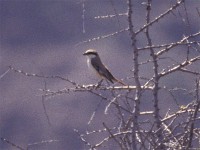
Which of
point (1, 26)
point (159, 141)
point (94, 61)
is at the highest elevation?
point (1, 26)

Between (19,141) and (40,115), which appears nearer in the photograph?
(19,141)

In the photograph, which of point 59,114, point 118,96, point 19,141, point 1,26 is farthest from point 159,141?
point 1,26

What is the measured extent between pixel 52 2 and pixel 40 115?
10.0m

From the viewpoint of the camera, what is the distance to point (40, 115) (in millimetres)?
21672

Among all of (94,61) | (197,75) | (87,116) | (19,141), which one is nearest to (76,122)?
(87,116)

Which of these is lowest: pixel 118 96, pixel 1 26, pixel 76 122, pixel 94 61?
pixel 118 96

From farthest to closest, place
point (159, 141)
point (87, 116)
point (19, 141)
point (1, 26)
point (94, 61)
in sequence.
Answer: point (1, 26) → point (87, 116) → point (19, 141) → point (94, 61) → point (159, 141)

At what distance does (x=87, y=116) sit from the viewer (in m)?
19.6

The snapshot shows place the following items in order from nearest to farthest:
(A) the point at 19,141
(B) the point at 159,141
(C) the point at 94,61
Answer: (B) the point at 159,141, (C) the point at 94,61, (A) the point at 19,141

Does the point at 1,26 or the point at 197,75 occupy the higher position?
the point at 1,26

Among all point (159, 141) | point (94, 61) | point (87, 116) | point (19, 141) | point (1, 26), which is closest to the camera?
point (159, 141)

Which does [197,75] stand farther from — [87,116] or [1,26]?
[1,26]

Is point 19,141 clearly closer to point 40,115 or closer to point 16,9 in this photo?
point 40,115

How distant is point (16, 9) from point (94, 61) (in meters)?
20.4
